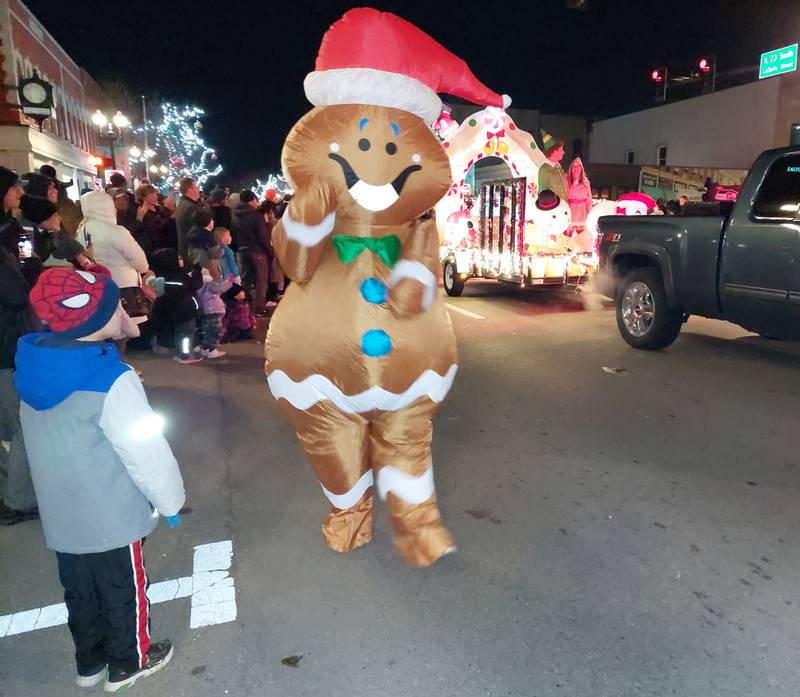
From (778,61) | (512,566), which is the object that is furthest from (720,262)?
(778,61)

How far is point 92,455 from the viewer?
2.09 m

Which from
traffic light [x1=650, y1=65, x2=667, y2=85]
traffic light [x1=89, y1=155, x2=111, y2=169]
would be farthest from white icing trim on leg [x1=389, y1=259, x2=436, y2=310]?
traffic light [x1=650, y1=65, x2=667, y2=85]

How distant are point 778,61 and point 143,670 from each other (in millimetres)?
31032

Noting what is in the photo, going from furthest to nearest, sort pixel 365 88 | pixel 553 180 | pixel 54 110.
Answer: pixel 54 110
pixel 553 180
pixel 365 88

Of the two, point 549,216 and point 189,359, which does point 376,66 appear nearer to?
point 189,359

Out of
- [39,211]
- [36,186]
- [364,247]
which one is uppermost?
[36,186]

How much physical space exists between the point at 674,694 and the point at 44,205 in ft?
16.1

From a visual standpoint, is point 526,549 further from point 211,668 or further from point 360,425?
point 211,668

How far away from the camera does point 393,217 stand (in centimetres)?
286

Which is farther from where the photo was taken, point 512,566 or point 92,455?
point 512,566

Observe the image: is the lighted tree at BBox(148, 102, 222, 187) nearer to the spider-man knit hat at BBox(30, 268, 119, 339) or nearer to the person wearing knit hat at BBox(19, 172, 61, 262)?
the person wearing knit hat at BBox(19, 172, 61, 262)

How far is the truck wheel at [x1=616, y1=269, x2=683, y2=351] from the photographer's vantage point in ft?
23.1

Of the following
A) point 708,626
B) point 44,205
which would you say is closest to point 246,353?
point 44,205

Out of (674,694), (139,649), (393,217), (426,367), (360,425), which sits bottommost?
(674,694)
